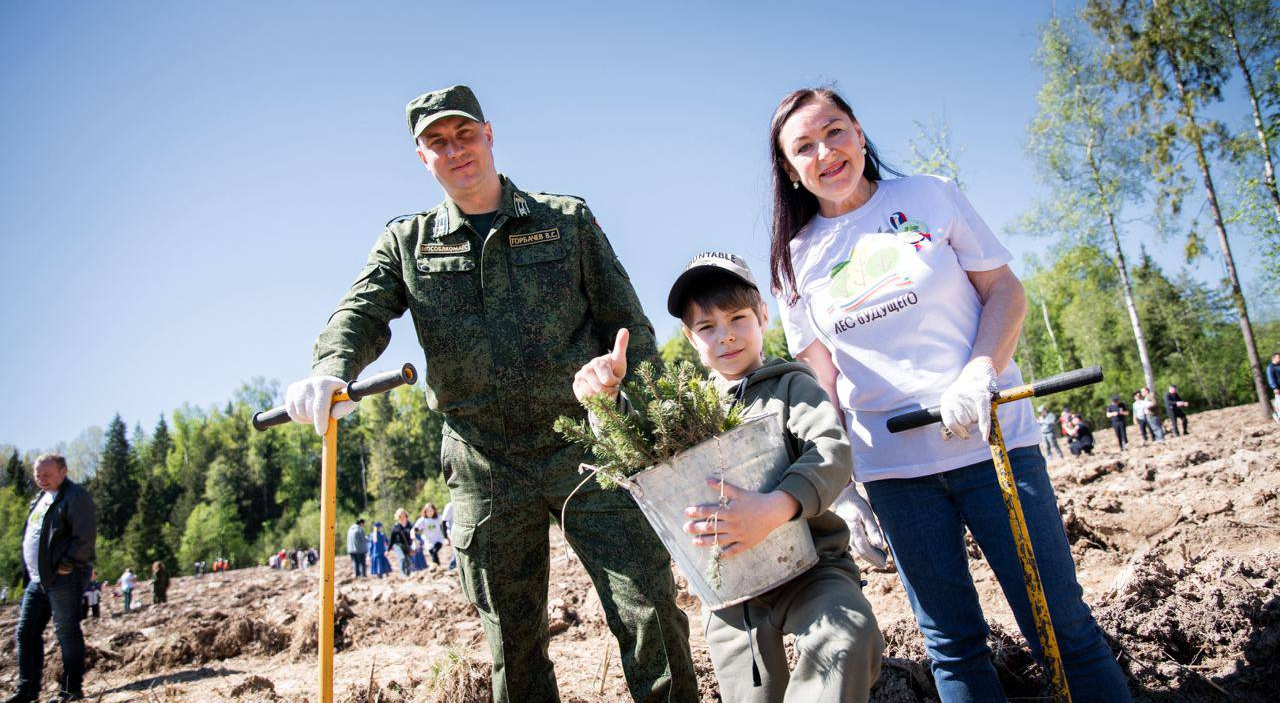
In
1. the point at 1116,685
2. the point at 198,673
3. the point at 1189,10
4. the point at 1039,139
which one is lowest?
the point at 198,673

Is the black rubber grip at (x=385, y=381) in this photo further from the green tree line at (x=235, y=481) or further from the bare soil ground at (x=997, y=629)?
the green tree line at (x=235, y=481)

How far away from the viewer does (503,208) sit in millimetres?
2951

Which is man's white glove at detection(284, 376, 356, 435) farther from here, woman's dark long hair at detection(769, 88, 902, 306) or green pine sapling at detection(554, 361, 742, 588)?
woman's dark long hair at detection(769, 88, 902, 306)

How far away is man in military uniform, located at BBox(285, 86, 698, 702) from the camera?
2609mm

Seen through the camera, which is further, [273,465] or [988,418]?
[273,465]

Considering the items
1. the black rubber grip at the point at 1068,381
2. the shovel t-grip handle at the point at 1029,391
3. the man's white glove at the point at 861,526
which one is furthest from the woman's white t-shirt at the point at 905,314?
the black rubber grip at the point at 1068,381

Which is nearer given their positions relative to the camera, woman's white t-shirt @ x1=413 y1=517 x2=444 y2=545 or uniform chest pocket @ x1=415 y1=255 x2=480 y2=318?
uniform chest pocket @ x1=415 y1=255 x2=480 y2=318

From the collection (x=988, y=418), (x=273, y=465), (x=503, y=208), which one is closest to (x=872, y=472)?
(x=988, y=418)

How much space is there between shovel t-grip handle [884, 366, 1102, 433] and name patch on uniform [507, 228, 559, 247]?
1.56 m

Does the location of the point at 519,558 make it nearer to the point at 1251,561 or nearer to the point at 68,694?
the point at 1251,561

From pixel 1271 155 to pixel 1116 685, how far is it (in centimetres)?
2141

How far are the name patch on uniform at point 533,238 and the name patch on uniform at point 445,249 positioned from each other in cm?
18

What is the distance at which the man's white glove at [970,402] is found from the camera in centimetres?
194

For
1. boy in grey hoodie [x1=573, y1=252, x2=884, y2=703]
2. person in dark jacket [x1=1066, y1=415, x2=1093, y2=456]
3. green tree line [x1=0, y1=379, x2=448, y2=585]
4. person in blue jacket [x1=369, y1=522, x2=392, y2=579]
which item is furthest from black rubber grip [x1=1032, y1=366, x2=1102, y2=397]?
green tree line [x1=0, y1=379, x2=448, y2=585]
